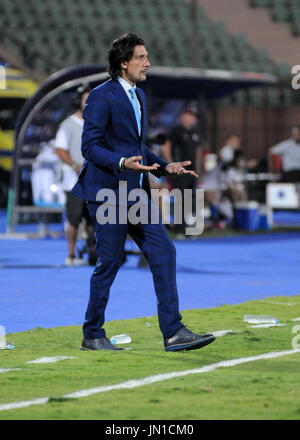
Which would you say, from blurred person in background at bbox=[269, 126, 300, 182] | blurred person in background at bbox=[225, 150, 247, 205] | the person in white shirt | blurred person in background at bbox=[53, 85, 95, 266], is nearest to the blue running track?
blurred person in background at bbox=[53, 85, 95, 266]

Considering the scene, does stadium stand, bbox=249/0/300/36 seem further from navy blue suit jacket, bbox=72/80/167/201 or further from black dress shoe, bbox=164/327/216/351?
black dress shoe, bbox=164/327/216/351

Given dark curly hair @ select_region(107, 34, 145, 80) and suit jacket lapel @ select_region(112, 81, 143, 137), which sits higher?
dark curly hair @ select_region(107, 34, 145, 80)

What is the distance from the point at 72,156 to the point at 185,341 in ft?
20.4

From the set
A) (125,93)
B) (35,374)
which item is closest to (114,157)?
(125,93)

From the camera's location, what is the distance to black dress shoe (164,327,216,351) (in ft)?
24.2

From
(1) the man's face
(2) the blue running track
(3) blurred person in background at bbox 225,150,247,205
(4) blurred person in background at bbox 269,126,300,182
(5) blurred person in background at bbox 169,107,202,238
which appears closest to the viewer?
(1) the man's face

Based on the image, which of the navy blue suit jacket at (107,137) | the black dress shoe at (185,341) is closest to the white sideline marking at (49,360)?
the black dress shoe at (185,341)

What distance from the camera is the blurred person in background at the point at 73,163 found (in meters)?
13.0

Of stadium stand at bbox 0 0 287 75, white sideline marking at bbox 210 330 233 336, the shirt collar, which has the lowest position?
white sideline marking at bbox 210 330 233 336

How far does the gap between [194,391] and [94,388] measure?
562mm

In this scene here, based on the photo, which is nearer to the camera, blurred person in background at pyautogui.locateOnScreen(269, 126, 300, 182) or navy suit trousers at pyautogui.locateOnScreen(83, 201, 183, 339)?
navy suit trousers at pyautogui.locateOnScreen(83, 201, 183, 339)

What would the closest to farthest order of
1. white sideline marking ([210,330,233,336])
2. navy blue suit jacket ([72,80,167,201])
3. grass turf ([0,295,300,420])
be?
grass turf ([0,295,300,420])
navy blue suit jacket ([72,80,167,201])
white sideline marking ([210,330,233,336])

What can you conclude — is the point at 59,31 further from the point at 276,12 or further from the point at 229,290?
the point at 229,290

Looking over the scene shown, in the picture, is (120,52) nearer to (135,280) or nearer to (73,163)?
(135,280)
